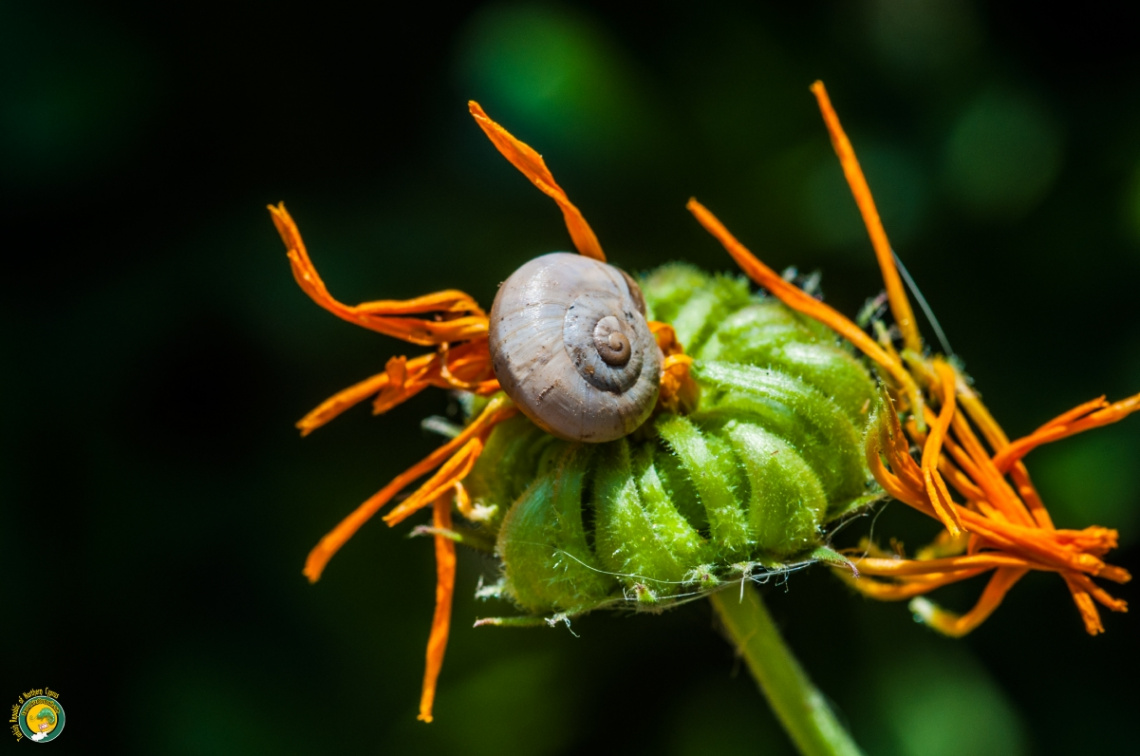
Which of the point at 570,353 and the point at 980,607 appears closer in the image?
the point at 570,353

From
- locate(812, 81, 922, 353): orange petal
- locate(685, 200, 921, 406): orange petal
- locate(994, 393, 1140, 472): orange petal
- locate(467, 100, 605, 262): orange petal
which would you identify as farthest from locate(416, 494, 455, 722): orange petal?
locate(994, 393, 1140, 472): orange petal

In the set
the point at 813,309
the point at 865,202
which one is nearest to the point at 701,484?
the point at 813,309

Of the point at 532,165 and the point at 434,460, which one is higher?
the point at 532,165

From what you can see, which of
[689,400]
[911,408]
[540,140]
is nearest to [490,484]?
[689,400]

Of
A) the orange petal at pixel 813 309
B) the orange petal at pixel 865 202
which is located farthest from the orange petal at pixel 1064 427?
the orange petal at pixel 865 202

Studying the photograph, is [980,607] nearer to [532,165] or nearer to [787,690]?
[787,690]

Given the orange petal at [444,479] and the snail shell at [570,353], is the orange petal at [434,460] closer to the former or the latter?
the orange petal at [444,479]
